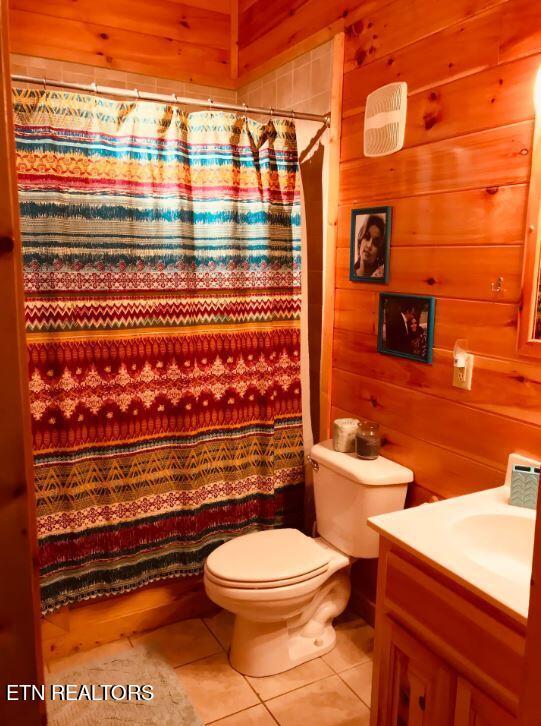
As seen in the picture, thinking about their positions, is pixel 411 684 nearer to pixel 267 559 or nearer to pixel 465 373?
pixel 267 559

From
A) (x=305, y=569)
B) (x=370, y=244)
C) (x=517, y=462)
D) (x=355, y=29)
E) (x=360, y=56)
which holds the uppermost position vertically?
(x=355, y=29)

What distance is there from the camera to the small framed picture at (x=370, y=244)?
2.09 metres

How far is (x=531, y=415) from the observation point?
62.7 inches

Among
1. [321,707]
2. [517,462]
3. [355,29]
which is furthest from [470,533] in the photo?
[355,29]

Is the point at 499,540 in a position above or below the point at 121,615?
above

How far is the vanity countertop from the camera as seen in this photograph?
133 cm

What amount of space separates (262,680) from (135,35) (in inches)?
110

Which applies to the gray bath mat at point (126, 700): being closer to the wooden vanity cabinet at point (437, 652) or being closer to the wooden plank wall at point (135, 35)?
the wooden vanity cabinet at point (437, 652)

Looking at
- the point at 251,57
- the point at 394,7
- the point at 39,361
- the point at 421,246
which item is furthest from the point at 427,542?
the point at 251,57

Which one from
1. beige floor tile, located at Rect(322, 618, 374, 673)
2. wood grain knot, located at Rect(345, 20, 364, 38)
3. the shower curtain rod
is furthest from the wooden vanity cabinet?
wood grain knot, located at Rect(345, 20, 364, 38)

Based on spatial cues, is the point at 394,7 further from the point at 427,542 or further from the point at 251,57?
the point at 427,542

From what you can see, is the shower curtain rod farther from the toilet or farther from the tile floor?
the tile floor

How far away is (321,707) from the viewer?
6.33 ft

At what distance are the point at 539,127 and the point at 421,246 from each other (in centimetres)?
52
